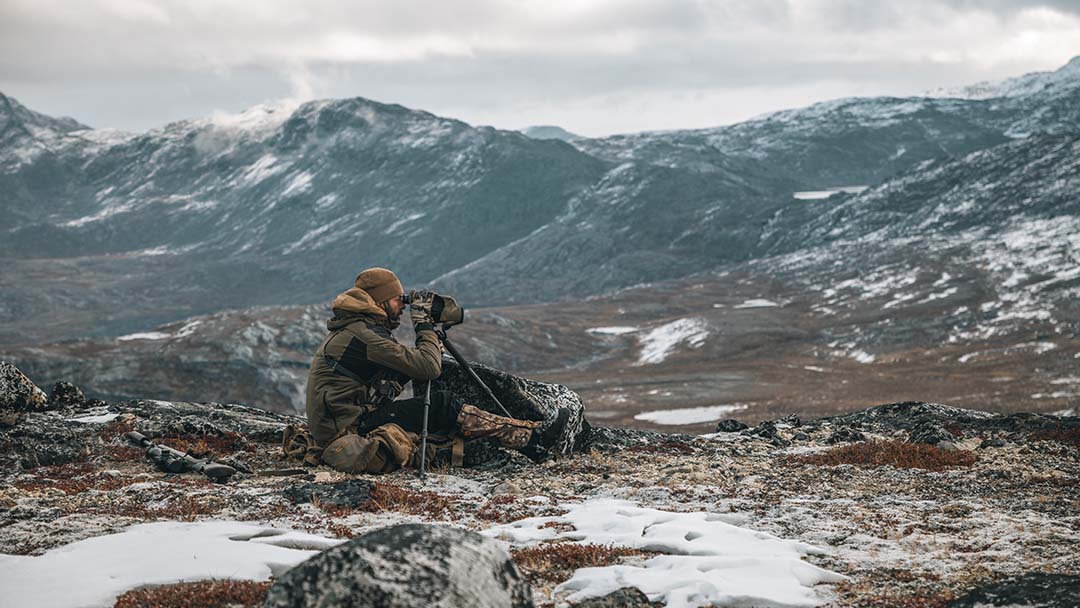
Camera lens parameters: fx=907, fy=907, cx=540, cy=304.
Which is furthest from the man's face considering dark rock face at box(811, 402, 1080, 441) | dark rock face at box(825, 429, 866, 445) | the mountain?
the mountain

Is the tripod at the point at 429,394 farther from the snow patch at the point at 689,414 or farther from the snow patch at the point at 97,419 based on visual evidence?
the snow patch at the point at 689,414

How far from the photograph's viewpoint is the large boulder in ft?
56.1

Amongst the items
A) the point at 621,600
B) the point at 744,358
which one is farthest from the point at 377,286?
the point at 744,358

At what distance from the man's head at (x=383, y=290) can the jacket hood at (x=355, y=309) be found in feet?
0.32

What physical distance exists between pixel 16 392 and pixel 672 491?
14.7 m

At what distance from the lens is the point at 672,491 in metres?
14.6

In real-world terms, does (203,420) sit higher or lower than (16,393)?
lower

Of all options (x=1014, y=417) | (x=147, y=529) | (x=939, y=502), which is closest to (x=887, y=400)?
(x=1014, y=417)

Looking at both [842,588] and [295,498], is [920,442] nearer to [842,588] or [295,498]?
[842,588]

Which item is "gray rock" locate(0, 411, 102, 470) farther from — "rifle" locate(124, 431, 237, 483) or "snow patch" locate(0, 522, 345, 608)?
"snow patch" locate(0, 522, 345, 608)

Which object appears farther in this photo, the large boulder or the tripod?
the large boulder

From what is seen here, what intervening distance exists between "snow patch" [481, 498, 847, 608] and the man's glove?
154 inches

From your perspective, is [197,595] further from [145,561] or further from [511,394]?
[511,394]

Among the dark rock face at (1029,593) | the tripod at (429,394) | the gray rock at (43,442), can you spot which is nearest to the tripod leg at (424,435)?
the tripod at (429,394)
